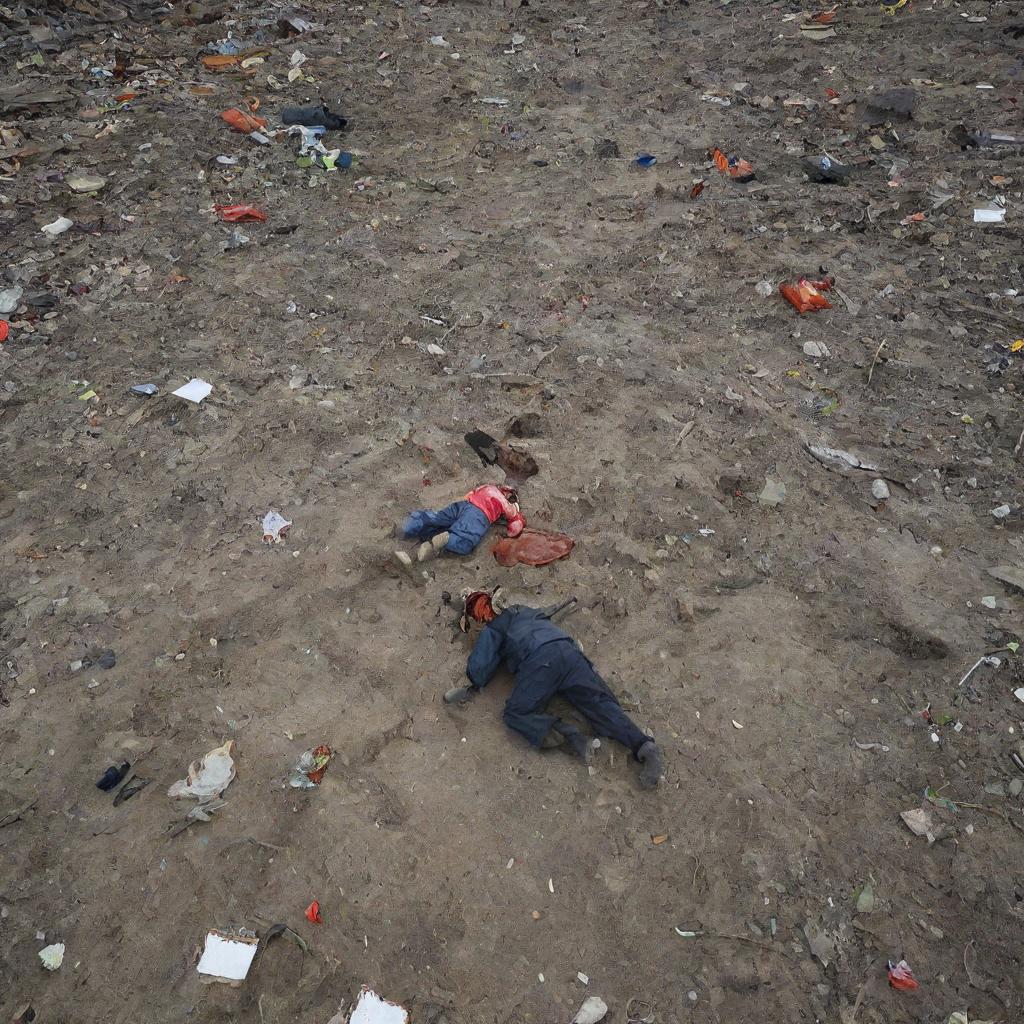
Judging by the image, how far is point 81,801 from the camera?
2.99 meters

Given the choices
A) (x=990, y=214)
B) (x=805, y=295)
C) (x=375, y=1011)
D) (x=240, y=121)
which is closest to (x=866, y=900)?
(x=375, y=1011)

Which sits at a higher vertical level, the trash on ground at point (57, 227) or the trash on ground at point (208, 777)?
the trash on ground at point (57, 227)

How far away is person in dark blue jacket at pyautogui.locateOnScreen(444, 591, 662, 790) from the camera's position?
10.4 feet

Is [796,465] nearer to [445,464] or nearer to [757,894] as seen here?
[445,464]

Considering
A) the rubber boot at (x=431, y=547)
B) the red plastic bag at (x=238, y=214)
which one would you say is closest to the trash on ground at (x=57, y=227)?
the red plastic bag at (x=238, y=214)

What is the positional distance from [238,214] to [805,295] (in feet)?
15.5

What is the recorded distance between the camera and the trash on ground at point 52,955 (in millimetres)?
2588

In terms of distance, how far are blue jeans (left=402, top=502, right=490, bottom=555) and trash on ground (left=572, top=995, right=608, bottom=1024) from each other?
6.79 ft

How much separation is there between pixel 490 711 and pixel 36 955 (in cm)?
187

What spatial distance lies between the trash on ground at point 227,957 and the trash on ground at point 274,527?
195 cm

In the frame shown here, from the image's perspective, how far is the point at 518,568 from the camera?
3.91m

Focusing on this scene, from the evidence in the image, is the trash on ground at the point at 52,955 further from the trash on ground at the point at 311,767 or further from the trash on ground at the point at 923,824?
the trash on ground at the point at 923,824

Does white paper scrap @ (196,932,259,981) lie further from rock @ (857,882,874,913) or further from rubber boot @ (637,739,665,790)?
rock @ (857,882,874,913)

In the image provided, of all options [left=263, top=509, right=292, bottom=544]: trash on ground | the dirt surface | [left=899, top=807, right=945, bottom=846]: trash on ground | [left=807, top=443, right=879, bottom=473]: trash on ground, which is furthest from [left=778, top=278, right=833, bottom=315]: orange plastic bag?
[left=263, top=509, right=292, bottom=544]: trash on ground
